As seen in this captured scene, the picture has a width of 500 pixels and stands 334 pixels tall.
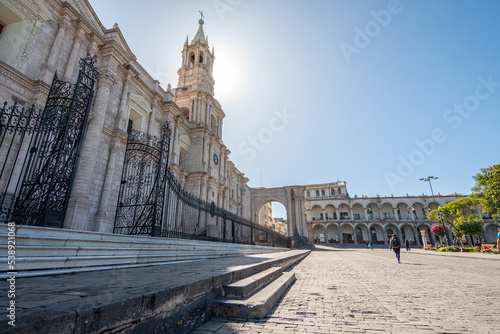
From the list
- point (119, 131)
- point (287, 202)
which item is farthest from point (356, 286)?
point (287, 202)

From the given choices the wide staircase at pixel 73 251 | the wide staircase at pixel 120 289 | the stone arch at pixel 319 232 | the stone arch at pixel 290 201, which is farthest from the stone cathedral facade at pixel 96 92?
the stone arch at pixel 319 232

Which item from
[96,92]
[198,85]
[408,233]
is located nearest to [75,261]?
[96,92]

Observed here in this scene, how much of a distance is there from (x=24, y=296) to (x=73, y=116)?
3916 mm

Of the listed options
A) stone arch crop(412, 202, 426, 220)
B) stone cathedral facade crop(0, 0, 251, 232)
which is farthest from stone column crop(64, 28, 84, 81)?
stone arch crop(412, 202, 426, 220)

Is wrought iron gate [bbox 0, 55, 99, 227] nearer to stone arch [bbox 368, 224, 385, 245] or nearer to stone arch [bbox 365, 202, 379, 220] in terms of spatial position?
stone arch [bbox 368, 224, 385, 245]

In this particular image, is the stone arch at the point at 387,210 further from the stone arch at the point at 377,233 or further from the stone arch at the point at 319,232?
A: the stone arch at the point at 319,232

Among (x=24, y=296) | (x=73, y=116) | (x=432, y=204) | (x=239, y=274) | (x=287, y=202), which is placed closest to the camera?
(x=24, y=296)

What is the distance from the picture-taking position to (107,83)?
35.8 feet

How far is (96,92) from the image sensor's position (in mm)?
10875

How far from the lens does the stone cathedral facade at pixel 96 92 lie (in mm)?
8188

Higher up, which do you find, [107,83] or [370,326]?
[107,83]

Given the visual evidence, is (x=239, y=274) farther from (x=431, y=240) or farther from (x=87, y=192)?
(x=431, y=240)

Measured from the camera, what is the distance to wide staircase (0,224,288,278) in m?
2.79

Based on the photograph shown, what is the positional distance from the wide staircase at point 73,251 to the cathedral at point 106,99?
1.24ft
